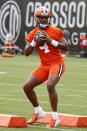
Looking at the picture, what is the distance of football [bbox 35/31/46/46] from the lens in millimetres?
9359

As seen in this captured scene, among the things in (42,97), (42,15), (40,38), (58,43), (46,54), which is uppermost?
(42,15)

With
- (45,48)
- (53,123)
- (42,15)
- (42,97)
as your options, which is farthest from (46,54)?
(42,97)

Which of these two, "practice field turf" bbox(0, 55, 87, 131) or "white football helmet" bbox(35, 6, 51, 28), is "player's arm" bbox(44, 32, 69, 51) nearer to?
"white football helmet" bbox(35, 6, 51, 28)

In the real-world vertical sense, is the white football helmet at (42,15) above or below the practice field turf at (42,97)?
above

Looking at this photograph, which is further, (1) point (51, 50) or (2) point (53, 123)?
(1) point (51, 50)

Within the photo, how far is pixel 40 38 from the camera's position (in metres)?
9.35

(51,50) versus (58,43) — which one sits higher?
(58,43)

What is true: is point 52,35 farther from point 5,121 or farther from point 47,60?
point 5,121

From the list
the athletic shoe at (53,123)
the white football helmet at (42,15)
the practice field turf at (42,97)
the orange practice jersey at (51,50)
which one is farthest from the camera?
the practice field turf at (42,97)

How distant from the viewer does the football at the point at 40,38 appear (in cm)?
936

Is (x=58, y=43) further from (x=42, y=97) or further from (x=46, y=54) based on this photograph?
(x=42, y=97)

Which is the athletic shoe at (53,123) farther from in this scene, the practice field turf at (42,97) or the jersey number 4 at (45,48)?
the jersey number 4 at (45,48)

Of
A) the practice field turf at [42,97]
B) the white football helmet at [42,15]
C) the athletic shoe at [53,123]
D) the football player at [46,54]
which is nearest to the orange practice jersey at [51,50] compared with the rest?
the football player at [46,54]

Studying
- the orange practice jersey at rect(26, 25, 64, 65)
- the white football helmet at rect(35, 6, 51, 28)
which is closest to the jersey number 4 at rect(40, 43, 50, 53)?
the orange practice jersey at rect(26, 25, 64, 65)
